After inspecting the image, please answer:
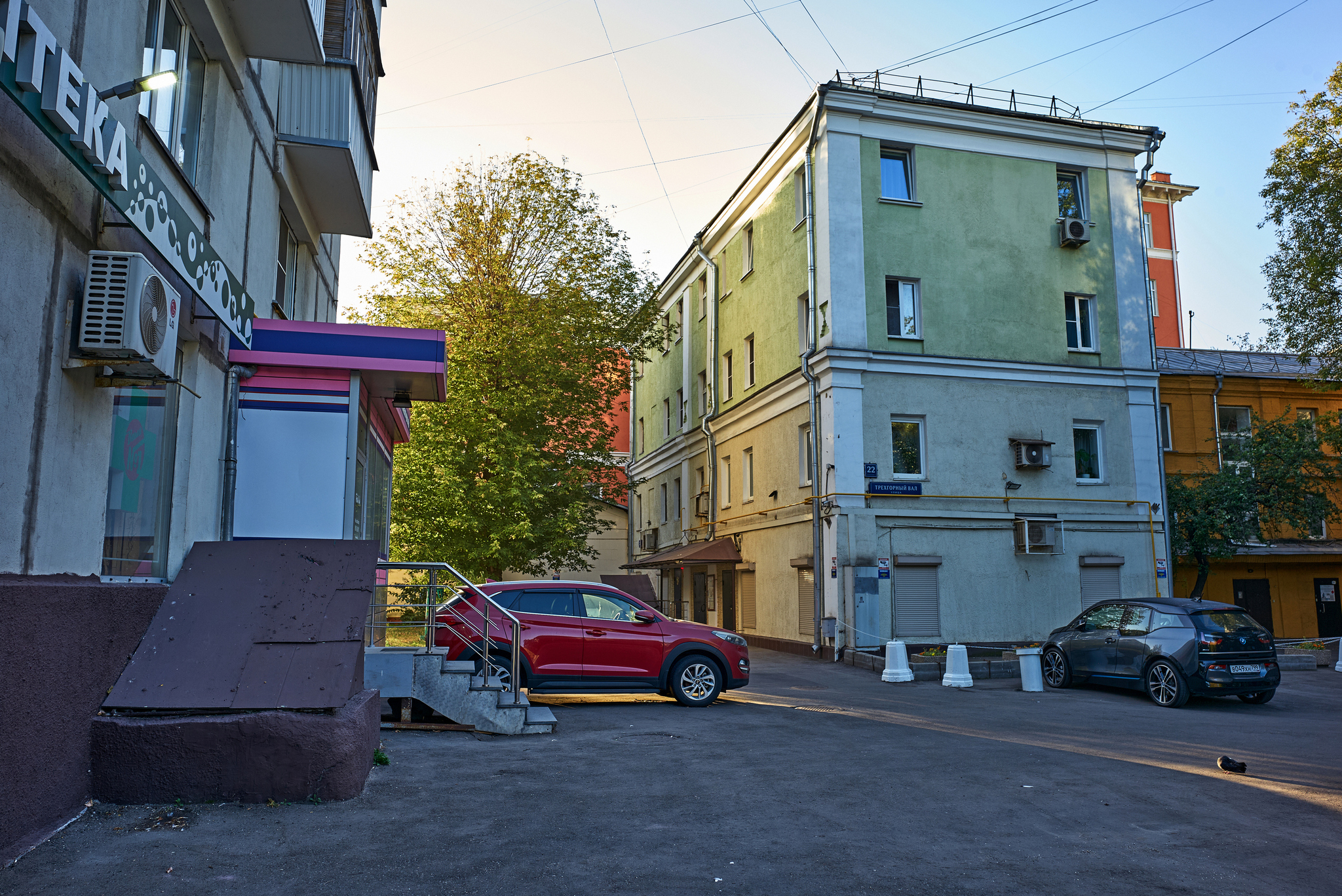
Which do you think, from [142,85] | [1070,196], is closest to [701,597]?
[1070,196]

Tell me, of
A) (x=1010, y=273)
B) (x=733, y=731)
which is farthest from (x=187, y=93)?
(x=1010, y=273)

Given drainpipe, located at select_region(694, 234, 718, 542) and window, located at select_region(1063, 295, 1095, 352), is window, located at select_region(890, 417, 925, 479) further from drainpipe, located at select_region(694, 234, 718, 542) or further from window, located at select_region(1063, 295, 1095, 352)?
drainpipe, located at select_region(694, 234, 718, 542)

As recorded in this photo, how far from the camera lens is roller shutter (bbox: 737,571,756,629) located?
84.5ft

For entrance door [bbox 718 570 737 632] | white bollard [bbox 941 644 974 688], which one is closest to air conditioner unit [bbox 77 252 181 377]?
white bollard [bbox 941 644 974 688]

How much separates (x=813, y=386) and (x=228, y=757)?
17.2m

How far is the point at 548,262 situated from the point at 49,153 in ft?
64.3

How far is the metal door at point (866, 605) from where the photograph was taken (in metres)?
19.8

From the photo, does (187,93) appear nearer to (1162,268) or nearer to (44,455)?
(44,455)

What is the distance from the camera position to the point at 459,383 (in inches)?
879

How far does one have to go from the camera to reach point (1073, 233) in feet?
76.2

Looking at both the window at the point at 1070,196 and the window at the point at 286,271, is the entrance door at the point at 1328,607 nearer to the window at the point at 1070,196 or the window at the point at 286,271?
the window at the point at 1070,196

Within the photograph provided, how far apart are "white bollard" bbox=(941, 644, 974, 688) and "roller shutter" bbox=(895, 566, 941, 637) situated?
4.44m

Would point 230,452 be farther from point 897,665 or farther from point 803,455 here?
point 803,455

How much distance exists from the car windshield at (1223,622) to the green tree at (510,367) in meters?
13.6
